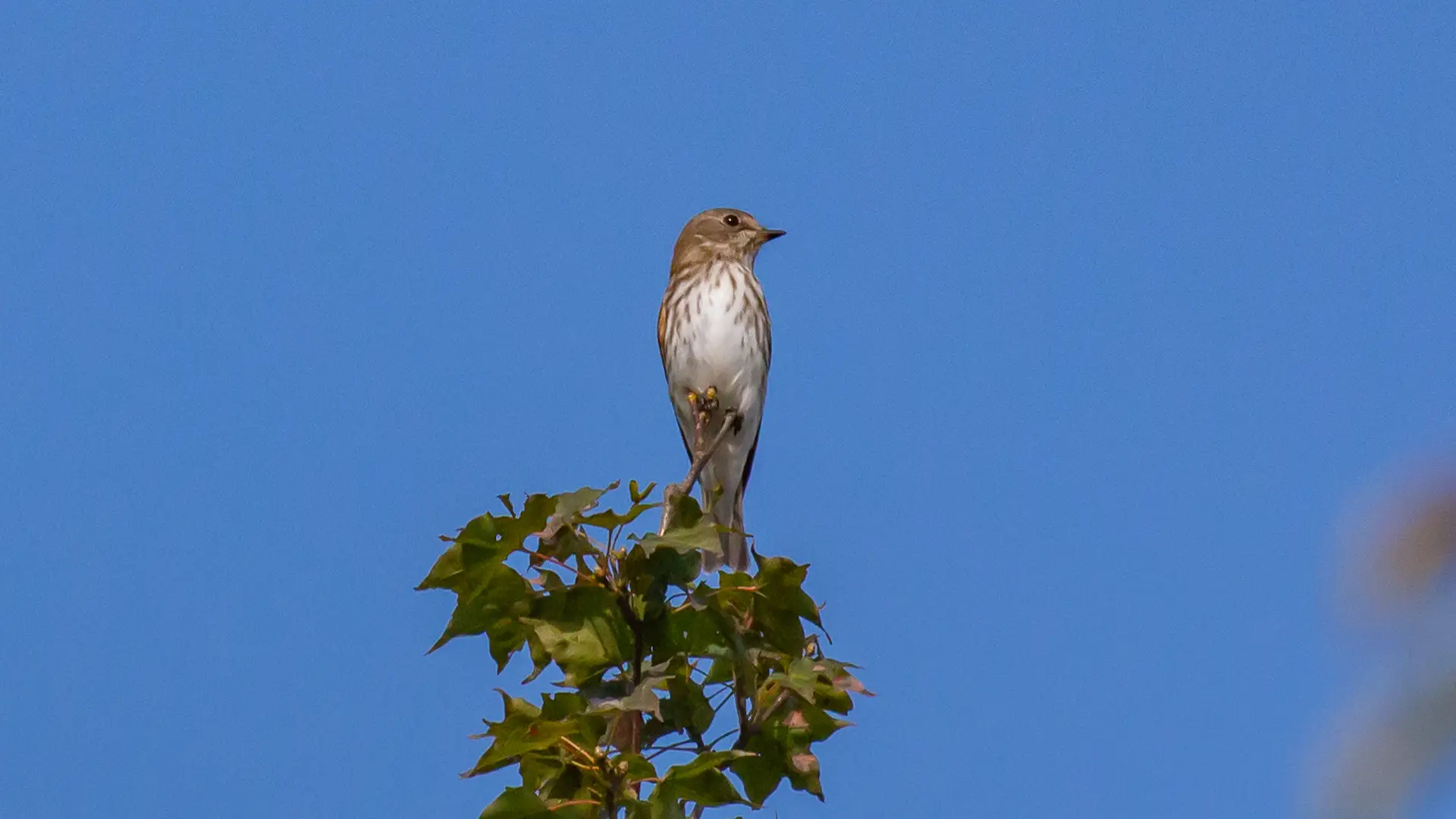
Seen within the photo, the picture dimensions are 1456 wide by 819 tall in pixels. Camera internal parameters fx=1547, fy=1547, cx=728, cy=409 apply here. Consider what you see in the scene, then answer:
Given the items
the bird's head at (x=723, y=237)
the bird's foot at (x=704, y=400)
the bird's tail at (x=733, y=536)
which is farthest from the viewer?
the bird's head at (x=723, y=237)

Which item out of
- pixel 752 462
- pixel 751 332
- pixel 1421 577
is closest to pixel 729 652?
pixel 1421 577

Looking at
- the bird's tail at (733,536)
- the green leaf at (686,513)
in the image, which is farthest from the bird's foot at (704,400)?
the green leaf at (686,513)

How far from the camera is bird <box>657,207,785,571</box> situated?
989 cm

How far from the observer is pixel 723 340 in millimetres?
9859

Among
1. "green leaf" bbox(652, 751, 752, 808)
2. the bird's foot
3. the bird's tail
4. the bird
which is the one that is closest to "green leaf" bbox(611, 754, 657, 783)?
"green leaf" bbox(652, 751, 752, 808)

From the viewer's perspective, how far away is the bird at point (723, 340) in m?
9.89

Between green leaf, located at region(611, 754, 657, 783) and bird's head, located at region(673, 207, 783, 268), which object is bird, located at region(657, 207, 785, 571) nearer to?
bird's head, located at region(673, 207, 783, 268)

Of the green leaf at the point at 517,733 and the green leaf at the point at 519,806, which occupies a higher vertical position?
the green leaf at the point at 517,733

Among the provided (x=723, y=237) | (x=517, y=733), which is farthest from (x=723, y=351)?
(x=517, y=733)

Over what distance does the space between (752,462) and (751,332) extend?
1.16 metres

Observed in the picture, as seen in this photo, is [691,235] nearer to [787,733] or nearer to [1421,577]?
[787,733]

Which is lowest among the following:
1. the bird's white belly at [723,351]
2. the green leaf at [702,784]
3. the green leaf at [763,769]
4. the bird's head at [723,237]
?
the green leaf at [702,784]

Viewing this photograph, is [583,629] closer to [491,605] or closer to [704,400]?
[491,605]

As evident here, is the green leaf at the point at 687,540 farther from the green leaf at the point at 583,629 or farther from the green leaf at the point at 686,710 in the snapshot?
the green leaf at the point at 686,710
